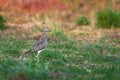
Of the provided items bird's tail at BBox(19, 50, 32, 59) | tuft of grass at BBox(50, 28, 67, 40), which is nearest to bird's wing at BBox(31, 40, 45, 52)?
bird's tail at BBox(19, 50, 32, 59)

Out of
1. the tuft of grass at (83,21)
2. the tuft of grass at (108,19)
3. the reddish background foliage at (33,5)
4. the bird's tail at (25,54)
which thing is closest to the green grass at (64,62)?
the bird's tail at (25,54)

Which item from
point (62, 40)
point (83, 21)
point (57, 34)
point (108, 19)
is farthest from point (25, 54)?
point (83, 21)

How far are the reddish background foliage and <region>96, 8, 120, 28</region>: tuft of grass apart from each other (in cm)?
371

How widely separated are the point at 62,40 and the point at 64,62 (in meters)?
3.30

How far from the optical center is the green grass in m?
8.92

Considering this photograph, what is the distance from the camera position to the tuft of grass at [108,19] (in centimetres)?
1659

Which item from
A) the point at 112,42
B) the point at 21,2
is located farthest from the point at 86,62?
the point at 21,2

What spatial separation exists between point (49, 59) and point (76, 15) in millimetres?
9122

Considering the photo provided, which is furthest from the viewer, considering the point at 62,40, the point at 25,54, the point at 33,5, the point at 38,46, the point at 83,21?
the point at 33,5

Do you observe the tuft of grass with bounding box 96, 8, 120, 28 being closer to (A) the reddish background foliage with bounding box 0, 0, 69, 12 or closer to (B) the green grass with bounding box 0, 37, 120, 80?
(B) the green grass with bounding box 0, 37, 120, 80

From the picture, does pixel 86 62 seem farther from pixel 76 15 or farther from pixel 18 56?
pixel 76 15

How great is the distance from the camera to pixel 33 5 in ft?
66.6

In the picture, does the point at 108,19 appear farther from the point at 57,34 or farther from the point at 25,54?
the point at 25,54

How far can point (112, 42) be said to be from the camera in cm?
1386
